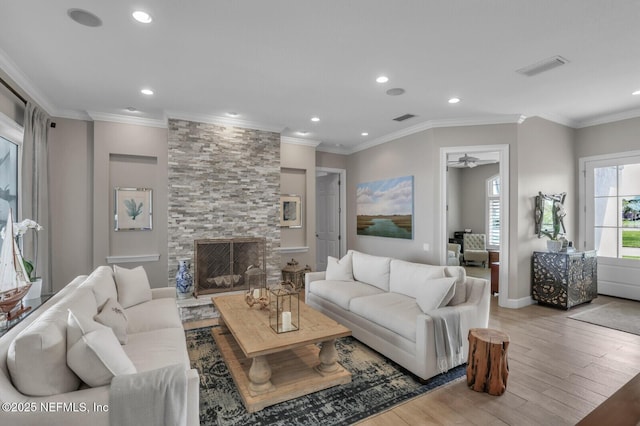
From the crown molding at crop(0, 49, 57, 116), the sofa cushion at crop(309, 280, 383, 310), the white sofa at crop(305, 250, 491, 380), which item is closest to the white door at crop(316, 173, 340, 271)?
the sofa cushion at crop(309, 280, 383, 310)

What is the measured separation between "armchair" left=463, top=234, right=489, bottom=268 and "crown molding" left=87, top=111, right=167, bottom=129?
7.60 m

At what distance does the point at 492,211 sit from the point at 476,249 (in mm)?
1117

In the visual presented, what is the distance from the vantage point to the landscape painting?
5.49m

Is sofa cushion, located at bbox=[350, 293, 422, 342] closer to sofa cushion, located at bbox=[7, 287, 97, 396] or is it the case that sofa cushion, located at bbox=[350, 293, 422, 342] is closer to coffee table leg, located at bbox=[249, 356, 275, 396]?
coffee table leg, located at bbox=[249, 356, 275, 396]

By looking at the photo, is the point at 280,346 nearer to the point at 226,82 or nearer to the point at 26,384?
the point at 26,384

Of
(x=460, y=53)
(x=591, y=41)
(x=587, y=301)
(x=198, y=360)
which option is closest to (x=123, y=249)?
(x=198, y=360)

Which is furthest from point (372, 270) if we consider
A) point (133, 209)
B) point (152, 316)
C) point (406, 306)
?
point (133, 209)

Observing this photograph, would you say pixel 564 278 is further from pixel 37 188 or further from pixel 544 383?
pixel 37 188

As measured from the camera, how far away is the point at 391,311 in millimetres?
3023

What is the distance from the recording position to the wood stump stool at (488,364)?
2.45m

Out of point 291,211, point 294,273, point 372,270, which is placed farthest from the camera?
point 291,211

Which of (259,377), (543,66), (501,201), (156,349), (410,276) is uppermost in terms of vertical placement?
(543,66)

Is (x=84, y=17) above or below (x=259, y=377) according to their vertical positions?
above

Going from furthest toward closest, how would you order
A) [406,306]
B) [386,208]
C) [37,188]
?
[386,208]
[37,188]
[406,306]
